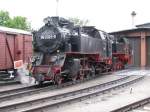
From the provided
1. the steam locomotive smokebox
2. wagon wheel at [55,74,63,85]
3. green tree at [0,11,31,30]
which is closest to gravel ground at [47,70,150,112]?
wagon wheel at [55,74,63,85]

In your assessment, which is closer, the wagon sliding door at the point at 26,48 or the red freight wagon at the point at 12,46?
the red freight wagon at the point at 12,46

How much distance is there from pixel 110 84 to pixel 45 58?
11.7 ft

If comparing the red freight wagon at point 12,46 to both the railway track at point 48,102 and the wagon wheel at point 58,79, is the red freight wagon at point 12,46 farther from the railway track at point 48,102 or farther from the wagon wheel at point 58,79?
the railway track at point 48,102

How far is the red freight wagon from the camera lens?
21.8 metres

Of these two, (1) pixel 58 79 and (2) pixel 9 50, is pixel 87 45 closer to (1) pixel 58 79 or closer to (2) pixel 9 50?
(1) pixel 58 79

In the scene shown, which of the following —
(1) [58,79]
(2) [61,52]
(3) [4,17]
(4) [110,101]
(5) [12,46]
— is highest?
(3) [4,17]

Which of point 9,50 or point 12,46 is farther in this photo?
point 12,46

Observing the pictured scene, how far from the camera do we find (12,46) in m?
A: 22.9

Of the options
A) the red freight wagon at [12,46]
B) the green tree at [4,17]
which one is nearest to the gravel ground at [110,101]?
the red freight wagon at [12,46]

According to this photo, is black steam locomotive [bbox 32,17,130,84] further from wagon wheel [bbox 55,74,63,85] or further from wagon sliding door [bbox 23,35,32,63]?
wagon sliding door [bbox 23,35,32,63]

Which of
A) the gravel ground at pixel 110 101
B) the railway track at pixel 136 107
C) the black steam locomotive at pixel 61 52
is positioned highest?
the black steam locomotive at pixel 61 52

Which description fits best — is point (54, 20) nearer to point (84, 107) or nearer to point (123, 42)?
point (84, 107)

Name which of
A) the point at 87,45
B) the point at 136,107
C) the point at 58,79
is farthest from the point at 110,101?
the point at 87,45

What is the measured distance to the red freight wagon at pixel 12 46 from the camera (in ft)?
71.4
